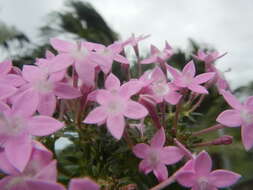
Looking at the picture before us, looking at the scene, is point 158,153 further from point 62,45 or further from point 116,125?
point 62,45

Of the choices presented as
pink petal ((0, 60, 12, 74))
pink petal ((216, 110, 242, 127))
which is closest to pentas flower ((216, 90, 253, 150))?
pink petal ((216, 110, 242, 127))

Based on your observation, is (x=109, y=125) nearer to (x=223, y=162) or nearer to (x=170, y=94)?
(x=170, y=94)

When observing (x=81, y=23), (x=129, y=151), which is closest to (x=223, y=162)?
(x=81, y=23)

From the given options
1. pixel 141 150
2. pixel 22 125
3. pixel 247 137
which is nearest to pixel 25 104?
pixel 22 125

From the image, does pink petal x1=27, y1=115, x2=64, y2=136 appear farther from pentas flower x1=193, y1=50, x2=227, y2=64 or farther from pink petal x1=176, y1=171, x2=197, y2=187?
pentas flower x1=193, y1=50, x2=227, y2=64

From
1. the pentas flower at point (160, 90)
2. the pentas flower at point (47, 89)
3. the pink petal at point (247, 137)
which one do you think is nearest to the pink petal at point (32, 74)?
the pentas flower at point (47, 89)

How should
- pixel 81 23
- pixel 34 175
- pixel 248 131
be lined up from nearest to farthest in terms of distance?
pixel 34 175, pixel 248 131, pixel 81 23
